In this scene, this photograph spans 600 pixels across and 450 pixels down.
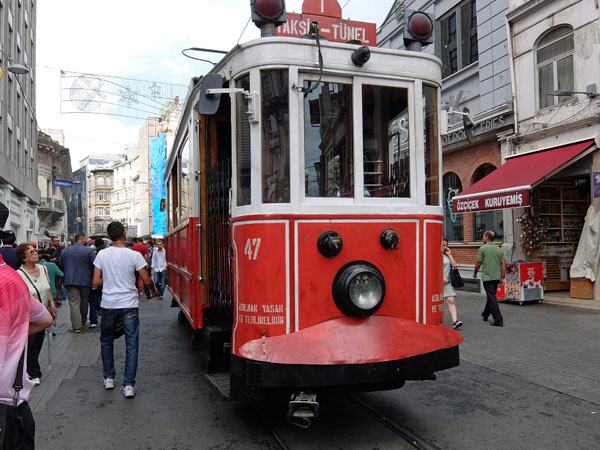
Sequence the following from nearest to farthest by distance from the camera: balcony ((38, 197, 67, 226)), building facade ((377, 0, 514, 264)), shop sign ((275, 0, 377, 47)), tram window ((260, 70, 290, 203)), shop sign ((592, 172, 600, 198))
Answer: tram window ((260, 70, 290, 203)) < shop sign ((275, 0, 377, 47)) < shop sign ((592, 172, 600, 198)) < building facade ((377, 0, 514, 264)) < balcony ((38, 197, 67, 226))

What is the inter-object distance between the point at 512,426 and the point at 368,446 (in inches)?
53.9

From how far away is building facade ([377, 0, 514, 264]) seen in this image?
13.5m

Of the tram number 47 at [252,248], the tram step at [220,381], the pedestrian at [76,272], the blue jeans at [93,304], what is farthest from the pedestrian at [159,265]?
the tram number 47 at [252,248]

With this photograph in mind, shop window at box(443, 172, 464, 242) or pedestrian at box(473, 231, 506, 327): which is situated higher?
shop window at box(443, 172, 464, 242)

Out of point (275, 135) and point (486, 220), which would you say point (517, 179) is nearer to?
point (486, 220)

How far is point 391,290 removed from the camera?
4.09 m

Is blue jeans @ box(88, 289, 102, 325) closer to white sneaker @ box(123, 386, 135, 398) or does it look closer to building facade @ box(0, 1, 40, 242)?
white sneaker @ box(123, 386, 135, 398)

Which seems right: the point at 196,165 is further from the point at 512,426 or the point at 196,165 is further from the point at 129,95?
the point at 129,95

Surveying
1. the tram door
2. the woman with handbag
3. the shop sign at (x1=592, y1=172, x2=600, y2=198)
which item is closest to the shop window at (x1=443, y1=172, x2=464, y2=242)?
the shop sign at (x1=592, y1=172, x2=600, y2=198)

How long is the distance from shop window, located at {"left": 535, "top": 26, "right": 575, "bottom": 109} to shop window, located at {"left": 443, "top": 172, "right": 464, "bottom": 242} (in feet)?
12.3

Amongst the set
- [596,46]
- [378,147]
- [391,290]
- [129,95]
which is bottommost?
[391,290]

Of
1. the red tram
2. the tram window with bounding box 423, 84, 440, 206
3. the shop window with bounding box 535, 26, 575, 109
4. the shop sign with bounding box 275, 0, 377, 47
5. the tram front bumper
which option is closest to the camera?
the tram front bumper

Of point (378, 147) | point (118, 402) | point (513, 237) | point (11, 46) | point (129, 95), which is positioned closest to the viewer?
point (378, 147)

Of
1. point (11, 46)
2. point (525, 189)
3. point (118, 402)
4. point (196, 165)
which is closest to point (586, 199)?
point (525, 189)
